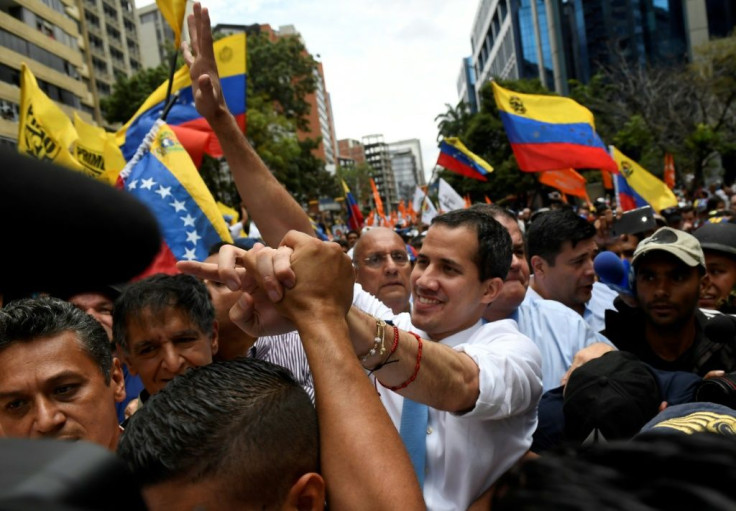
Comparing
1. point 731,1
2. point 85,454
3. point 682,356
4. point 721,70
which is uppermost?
point 731,1

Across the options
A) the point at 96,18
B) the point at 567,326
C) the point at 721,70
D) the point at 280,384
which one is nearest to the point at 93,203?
the point at 280,384

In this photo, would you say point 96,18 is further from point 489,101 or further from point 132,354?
point 132,354

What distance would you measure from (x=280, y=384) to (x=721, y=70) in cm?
2865

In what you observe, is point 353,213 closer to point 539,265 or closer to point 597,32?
point 539,265

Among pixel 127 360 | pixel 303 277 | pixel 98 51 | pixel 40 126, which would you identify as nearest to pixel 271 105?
pixel 40 126

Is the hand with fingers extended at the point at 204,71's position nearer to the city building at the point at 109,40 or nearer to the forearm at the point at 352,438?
the forearm at the point at 352,438

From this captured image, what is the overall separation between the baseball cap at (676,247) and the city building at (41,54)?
3119cm

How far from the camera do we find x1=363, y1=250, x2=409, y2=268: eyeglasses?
184 inches

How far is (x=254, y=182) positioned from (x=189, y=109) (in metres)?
4.41

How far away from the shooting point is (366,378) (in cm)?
129

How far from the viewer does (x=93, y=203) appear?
417 mm

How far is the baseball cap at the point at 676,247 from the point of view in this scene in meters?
2.77

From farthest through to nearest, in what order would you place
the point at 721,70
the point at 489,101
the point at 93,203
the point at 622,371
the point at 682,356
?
the point at 489,101 → the point at 721,70 → the point at 682,356 → the point at 622,371 → the point at 93,203

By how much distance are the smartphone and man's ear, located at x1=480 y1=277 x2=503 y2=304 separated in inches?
154
